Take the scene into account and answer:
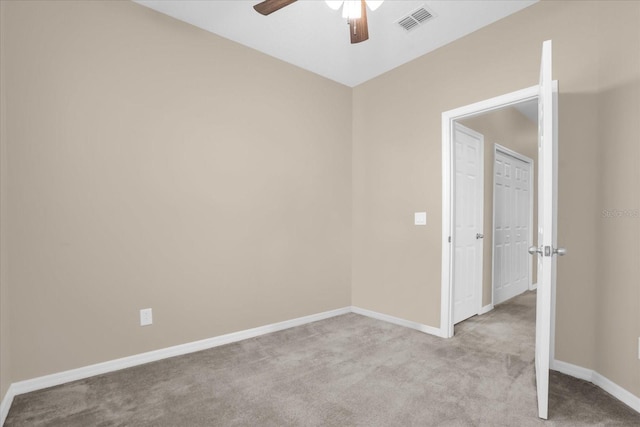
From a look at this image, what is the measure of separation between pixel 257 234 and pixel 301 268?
2.18ft

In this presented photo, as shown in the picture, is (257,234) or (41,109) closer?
(41,109)

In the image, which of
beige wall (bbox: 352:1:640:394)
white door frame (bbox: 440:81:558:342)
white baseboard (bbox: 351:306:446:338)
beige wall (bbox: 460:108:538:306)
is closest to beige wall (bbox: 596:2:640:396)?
beige wall (bbox: 352:1:640:394)

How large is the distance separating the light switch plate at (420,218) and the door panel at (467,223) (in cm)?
32

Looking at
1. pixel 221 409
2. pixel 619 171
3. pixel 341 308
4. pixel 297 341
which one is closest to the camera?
pixel 221 409

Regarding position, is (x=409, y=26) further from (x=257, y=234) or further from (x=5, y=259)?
(x=5, y=259)

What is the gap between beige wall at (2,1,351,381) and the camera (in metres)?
2.04

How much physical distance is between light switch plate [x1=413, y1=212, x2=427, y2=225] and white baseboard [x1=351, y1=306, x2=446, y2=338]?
3.39 ft

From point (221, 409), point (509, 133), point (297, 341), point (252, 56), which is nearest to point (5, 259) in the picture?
point (221, 409)

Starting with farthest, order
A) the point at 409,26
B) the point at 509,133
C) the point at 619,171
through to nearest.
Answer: the point at 509,133, the point at 409,26, the point at 619,171

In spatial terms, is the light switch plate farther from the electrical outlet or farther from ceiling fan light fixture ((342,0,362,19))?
the electrical outlet

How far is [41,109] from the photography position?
2064 mm

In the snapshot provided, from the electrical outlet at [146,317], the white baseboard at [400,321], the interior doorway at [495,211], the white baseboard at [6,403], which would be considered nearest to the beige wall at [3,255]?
the white baseboard at [6,403]

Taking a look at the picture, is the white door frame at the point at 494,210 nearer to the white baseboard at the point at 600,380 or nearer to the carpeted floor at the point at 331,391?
the carpeted floor at the point at 331,391

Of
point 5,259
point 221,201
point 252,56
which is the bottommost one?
point 5,259
